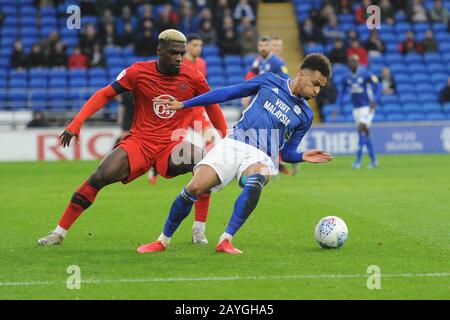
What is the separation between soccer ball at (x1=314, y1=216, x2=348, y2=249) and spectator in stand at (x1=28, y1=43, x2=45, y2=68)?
20.1 m

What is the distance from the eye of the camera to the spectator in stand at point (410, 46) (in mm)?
29953

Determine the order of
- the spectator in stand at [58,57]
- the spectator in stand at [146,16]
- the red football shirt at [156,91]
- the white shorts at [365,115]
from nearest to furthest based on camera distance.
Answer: the red football shirt at [156,91], the white shorts at [365,115], the spectator in stand at [58,57], the spectator in stand at [146,16]

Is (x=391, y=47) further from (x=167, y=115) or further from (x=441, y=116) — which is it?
(x=167, y=115)

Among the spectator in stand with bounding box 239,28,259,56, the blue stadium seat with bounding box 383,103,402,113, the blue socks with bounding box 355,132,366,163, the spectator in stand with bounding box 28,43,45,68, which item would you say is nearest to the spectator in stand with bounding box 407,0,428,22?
the blue stadium seat with bounding box 383,103,402,113

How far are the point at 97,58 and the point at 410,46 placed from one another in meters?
10.4

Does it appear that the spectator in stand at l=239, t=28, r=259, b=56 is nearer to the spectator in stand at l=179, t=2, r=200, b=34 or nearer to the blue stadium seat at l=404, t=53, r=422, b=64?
the spectator in stand at l=179, t=2, r=200, b=34

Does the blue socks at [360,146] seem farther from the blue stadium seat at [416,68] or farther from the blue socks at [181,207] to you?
the blue socks at [181,207]

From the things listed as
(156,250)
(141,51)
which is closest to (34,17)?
(141,51)

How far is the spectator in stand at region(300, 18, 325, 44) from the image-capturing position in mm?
29297

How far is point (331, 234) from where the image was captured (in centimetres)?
836

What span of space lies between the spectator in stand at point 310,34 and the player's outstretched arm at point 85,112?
21.0 metres

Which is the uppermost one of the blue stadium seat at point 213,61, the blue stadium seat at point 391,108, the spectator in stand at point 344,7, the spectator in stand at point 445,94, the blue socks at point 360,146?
the spectator in stand at point 344,7

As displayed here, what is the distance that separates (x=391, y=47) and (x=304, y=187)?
1614 cm

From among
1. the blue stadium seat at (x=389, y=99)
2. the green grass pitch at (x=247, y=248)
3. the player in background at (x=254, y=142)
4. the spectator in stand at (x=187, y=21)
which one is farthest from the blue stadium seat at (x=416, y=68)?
the player in background at (x=254, y=142)
